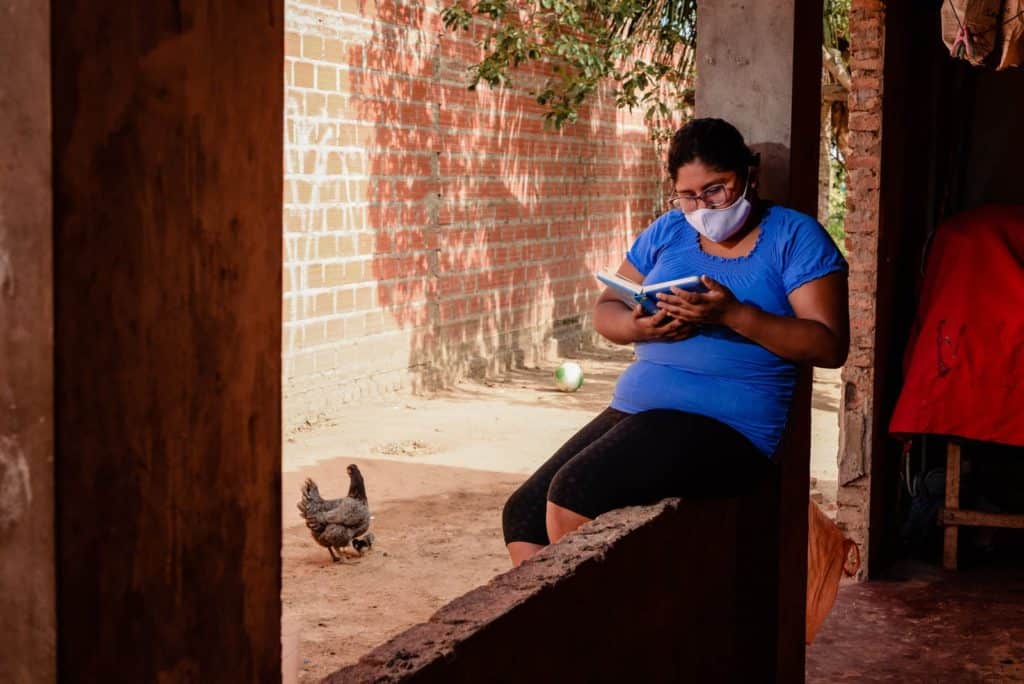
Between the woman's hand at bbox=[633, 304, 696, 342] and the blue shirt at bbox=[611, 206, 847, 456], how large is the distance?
0.03 m

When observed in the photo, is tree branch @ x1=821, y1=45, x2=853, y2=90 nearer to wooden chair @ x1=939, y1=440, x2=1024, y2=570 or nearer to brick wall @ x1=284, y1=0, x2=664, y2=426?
brick wall @ x1=284, y1=0, x2=664, y2=426

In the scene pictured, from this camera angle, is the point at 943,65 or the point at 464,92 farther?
the point at 464,92

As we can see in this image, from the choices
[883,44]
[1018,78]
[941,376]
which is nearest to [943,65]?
[1018,78]

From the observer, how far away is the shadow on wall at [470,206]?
10055 mm

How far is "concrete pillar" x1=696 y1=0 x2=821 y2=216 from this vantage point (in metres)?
3.59

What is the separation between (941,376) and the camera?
571cm

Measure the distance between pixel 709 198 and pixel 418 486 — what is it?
4781 millimetres

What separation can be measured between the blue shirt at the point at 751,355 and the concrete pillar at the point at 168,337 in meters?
2.03

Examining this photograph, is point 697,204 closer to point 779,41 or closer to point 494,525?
point 779,41

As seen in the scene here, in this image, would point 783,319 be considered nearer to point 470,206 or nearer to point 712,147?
point 712,147

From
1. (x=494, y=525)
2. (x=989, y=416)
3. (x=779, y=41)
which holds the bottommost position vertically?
(x=494, y=525)

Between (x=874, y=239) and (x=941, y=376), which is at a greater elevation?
(x=874, y=239)

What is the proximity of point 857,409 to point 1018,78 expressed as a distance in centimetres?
196

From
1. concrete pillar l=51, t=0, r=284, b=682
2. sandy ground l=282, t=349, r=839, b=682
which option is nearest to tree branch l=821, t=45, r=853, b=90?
sandy ground l=282, t=349, r=839, b=682
